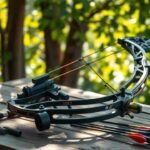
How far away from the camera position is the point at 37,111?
174 centimetres

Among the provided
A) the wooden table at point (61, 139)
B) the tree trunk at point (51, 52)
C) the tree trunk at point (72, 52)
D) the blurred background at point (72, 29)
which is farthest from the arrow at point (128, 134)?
the tree trunk at point (51, 52)

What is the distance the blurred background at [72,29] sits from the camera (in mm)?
4109

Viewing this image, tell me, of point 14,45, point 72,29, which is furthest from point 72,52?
point 14,45

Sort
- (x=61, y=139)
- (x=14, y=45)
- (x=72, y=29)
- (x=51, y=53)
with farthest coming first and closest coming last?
(x=51, y=53) < (x=72, y=29) < (x=14, y=45) < (x=61, y=139)

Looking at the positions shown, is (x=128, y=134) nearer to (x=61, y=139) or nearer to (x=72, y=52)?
(x=61, y=139)

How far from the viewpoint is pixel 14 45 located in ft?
13.9

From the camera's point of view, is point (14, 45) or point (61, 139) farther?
point (14, 45)

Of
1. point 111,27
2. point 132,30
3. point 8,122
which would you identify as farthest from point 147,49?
point 132,30

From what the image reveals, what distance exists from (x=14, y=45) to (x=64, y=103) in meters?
2.50

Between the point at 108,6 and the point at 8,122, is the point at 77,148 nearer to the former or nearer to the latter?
the point at 8,122

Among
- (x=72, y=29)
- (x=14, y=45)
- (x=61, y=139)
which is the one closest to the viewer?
(x=61, y=139)

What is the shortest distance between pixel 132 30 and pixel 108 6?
1.21 feet

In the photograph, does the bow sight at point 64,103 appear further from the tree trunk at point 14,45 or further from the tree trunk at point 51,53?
the tree trunk at point 51,53

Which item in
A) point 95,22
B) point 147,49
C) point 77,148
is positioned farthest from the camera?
point 95,22
